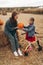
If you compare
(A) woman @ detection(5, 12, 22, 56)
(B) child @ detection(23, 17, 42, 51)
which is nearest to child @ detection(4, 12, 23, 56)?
(A) woman @ detection(5, 12, 22, 56)

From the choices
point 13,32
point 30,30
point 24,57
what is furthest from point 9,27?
point 24,57

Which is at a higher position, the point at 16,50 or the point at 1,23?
the point at 1,23

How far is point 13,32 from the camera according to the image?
13.7 ft

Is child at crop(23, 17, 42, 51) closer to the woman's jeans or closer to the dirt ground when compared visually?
the dirt ground

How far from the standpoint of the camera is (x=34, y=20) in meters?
4.20

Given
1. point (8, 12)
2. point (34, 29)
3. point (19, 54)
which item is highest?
point (8, 12)

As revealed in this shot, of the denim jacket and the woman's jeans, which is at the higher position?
the denim jacket

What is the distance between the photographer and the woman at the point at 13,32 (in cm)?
410

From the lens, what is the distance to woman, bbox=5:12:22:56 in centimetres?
410

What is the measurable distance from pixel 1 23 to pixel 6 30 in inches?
4.7

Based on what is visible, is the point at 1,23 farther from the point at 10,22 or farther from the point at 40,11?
the point at 40,11

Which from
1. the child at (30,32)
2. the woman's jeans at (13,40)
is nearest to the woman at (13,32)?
the woman's jeans at (13,40)

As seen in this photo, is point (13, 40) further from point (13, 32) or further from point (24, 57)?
point (24, 57)
